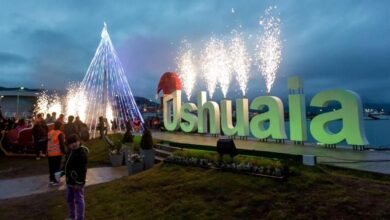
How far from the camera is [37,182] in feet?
37.7

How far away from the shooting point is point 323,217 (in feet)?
18.6

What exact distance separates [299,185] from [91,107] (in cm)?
2223

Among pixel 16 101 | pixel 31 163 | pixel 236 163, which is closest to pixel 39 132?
pixel 31 163

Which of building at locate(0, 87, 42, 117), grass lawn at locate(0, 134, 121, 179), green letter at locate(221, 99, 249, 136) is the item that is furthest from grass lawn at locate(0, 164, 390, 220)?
building at locate(0, 87, 42, 117)

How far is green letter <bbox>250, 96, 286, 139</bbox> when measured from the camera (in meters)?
15.9

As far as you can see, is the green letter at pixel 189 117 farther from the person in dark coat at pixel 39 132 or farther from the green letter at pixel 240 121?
the person in dark coat at pixel 39 132

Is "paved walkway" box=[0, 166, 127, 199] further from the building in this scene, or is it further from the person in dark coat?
the building

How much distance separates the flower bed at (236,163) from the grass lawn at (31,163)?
21.4ft

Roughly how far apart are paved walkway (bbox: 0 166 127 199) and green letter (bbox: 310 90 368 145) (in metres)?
9.16

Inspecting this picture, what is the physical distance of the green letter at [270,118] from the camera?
627 inches

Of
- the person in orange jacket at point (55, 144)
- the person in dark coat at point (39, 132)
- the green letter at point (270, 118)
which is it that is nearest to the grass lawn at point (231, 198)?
the person in orange jacket at point (55, 144)

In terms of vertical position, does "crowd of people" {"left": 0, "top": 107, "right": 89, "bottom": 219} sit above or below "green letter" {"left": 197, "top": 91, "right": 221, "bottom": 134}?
below

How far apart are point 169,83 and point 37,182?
17292 mm

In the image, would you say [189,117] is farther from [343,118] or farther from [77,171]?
[77,171]
